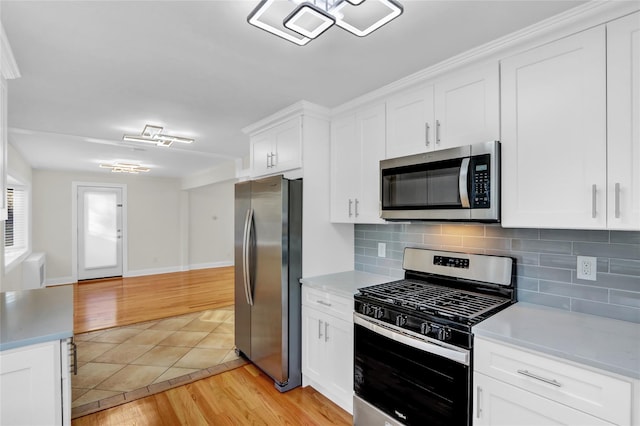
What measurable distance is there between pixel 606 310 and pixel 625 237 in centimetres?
38

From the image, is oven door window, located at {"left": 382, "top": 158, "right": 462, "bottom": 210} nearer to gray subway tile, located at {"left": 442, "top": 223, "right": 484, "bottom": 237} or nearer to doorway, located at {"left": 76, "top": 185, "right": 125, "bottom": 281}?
gray subway tile, located at {"left": 442, "top": 223, "right": 484, "bottom": 237}

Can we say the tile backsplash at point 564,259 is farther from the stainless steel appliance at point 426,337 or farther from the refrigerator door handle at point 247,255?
the refrigerator door handle at point 247,255

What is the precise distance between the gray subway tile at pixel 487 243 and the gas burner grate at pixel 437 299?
1.03ft

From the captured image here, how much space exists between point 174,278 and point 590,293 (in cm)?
728

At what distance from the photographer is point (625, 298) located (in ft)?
5.19

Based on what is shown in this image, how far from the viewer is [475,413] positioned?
4.99 feet

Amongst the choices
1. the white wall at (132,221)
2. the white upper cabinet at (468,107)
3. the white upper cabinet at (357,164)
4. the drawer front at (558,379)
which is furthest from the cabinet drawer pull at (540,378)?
the white wall at (132,221)

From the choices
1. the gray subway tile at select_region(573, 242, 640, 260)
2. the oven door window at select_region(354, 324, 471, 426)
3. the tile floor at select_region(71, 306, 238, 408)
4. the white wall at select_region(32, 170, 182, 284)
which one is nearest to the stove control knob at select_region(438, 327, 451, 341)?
the oven door window at select_region(354, 324, 471, 426)

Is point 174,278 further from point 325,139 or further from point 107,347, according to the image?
point 325,139

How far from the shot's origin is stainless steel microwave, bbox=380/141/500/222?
1.76 m

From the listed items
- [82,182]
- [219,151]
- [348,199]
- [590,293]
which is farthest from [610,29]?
[82,182]

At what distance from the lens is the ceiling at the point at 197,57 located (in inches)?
59.1

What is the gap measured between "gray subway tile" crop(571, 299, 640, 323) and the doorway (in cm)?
803

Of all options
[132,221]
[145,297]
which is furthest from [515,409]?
[132,221]
